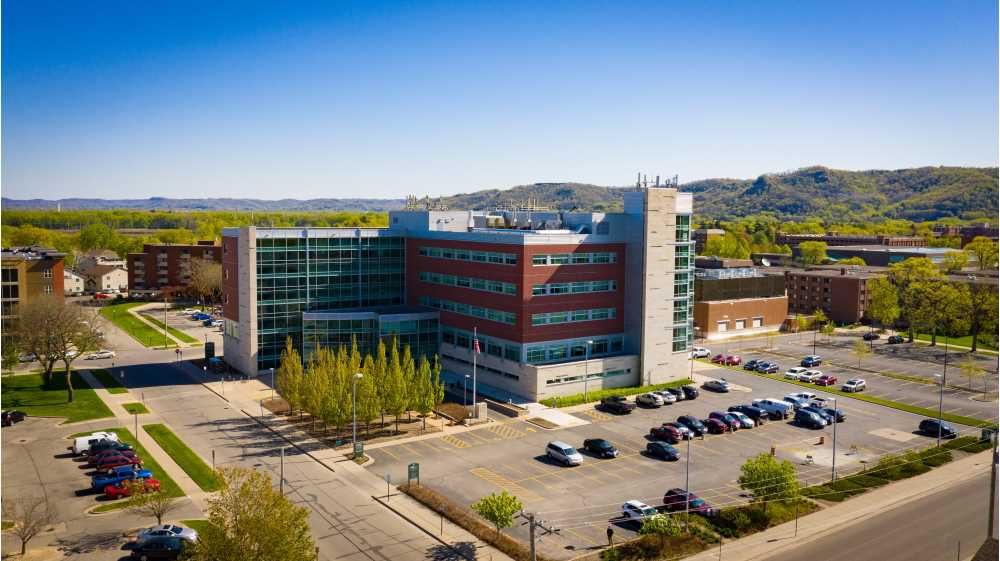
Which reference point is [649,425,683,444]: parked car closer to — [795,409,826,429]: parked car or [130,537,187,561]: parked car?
[795,409,826,429]: parked car

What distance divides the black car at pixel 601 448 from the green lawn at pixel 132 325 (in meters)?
69.3

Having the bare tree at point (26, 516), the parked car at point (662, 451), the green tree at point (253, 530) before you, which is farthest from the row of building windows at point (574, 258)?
the bare tree at point (26, 516)

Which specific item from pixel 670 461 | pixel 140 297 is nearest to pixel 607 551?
pixel 670 461

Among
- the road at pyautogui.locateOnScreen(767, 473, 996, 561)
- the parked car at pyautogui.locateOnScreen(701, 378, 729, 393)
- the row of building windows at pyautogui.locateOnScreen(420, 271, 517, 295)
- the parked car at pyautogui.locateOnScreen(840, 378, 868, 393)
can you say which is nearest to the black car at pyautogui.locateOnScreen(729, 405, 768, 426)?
the parked car at pyautogui.locateOnScreen(701, 378, 729, 393)

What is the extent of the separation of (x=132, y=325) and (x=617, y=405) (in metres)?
87.6

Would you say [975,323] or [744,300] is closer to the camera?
[975,323]

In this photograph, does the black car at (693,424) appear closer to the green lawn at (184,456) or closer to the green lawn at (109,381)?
the green lawn at (184,456)

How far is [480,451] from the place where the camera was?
56281 mm

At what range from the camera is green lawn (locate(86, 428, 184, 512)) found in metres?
45.2

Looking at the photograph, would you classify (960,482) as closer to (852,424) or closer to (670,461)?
(852,424)

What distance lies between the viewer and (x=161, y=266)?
159 metres

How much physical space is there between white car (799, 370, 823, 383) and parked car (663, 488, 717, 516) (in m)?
42.9

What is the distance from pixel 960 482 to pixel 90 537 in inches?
2205

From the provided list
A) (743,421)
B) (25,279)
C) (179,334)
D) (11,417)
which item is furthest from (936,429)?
(25,279)
